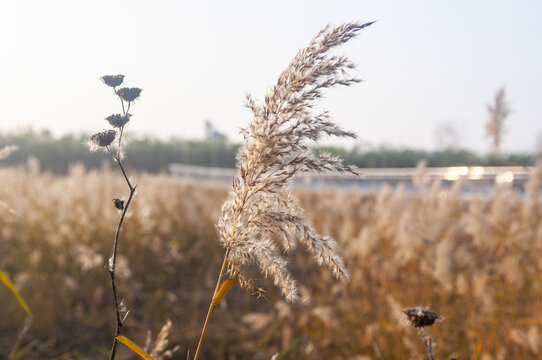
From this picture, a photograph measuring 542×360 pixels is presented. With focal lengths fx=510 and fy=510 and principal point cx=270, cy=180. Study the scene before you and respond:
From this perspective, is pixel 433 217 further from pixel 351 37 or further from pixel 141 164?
pixel 141 164

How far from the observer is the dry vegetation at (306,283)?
3879 millimetres

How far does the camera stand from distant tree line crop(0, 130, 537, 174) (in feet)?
80.5

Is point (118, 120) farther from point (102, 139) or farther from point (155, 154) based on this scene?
point (155, 154)

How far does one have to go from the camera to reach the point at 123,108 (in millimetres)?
1129

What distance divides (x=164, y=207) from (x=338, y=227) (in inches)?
106

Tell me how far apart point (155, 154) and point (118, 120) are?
1100 inches

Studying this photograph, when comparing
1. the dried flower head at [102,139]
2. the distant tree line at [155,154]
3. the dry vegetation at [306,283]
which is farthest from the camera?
the distant tree line at [155,154]

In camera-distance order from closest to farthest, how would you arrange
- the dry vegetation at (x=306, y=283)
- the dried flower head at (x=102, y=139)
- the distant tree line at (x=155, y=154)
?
1. the dried flower head at (x=102, y=139)
2. the dry vegetation at (x=306, y=283)
3. the distant tree line at (x=155, y=154)

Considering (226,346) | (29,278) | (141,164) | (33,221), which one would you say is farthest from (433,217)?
(141,164)

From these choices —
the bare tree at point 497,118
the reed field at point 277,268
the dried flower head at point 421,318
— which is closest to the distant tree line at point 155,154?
the reed field at point 277,268

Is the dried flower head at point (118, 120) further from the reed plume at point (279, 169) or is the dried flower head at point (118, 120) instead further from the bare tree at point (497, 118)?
the bare tree at point (497, 118)

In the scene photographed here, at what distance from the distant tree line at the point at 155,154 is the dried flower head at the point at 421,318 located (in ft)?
72.1

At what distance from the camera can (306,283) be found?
5.94 m

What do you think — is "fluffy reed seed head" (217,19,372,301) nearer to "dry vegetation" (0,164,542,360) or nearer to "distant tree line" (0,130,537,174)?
"dry vegetation" (0,164,542,360)
